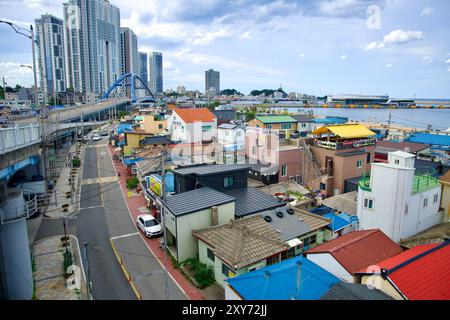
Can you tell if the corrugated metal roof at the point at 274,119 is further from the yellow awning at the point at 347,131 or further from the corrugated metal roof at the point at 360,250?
the corrugated metal roof at the point at 360,250

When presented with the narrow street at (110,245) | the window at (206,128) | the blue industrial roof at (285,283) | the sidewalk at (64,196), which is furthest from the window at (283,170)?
the window at (206,128)

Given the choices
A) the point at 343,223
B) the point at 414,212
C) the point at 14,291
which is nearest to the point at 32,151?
the point at 14,291

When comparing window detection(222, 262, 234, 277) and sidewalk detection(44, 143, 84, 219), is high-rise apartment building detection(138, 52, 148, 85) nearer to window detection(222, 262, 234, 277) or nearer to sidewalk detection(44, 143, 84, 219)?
sidewalk detection(44, 143, 84, 219)

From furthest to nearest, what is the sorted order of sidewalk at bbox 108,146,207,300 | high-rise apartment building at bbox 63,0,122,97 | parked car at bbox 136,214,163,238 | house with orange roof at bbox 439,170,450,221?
high-rise apartment building at bbox 63,0,122,97 < house with orange roof at bbox 439,170,450,221 < parked car at bbox 136,214,163,238 < sidewalk at bbox 108,146,207,300

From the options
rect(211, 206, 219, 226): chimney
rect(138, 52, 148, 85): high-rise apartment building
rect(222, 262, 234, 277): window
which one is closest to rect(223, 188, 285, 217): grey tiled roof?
rect(211, 206, 219, 226): chimney

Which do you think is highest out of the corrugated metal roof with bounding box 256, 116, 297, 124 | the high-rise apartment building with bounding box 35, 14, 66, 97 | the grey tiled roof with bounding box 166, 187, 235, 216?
the high-rise apartment building with bounding box 35, 14, 66, 97

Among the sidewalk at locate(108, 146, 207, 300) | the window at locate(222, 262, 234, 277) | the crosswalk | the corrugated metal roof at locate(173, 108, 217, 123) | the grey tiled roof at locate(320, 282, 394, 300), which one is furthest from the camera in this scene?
the corrugated metal roof at locate(173, 108, 217, 123)

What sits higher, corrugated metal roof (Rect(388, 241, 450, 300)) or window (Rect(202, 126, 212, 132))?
window (Rect(202, 126, 212, 132))
